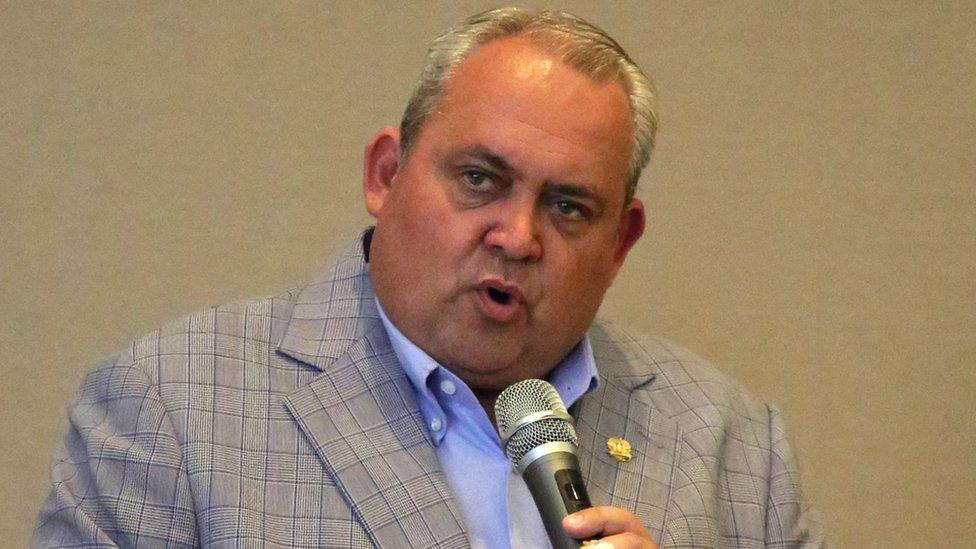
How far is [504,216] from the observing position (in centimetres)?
220

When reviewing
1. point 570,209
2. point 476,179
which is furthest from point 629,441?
point 476,179

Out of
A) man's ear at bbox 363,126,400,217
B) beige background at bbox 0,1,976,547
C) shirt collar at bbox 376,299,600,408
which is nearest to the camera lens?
shirt collar at bbox 376,299,600,408

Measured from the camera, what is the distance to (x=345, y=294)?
242cm

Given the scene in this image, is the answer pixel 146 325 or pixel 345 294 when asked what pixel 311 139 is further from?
pixel 345 294

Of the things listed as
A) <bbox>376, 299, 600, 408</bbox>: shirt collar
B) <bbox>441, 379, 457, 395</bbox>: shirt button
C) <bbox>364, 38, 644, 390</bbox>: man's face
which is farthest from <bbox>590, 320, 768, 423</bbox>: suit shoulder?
<bbox>441, 379, 457, 395</bbox>: shirt button

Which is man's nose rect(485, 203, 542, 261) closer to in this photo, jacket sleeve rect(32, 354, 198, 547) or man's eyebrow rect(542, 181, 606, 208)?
man's eyebrow rect(542, 181, 606, 208)

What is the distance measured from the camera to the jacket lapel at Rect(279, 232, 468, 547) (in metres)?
2.12

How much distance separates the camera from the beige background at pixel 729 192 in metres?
3.02

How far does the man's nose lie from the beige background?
1.01 meters

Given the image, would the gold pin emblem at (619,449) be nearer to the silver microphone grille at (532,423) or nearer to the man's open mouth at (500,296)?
the man's open mouth at (500,296)

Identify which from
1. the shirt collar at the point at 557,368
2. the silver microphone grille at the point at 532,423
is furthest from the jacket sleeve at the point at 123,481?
the silver microphone grille at the point at 532,423

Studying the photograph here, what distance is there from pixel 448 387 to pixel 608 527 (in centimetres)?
66

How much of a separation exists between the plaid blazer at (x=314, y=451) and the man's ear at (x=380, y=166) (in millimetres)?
116

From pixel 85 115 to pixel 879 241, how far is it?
1.90 meters
